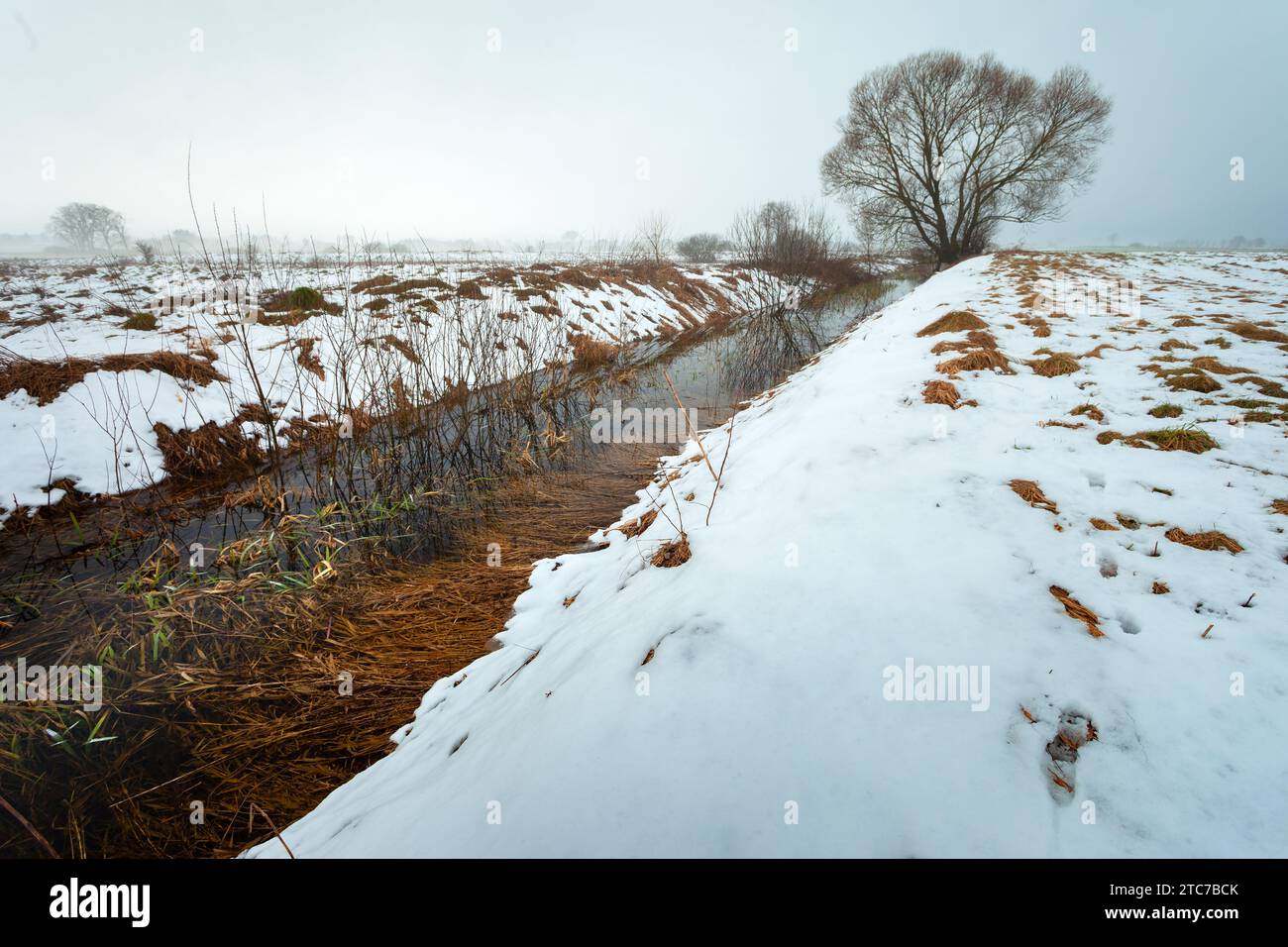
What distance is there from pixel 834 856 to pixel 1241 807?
0.93m

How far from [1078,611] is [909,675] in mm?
710

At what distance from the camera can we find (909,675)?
143cm

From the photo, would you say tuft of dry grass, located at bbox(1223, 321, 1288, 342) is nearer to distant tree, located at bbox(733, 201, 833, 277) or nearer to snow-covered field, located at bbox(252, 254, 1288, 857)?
snow-covered field, located at bbox(252, 254, 1288, 857)

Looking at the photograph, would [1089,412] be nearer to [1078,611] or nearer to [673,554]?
[1078,611]

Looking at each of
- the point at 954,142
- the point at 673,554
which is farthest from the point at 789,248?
the point at 673,554

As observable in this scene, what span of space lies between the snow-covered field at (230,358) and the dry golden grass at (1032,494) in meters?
4.69

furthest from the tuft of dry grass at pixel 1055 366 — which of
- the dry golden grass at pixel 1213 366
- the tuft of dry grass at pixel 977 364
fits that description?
the dry golden grass at pixel 1213 366

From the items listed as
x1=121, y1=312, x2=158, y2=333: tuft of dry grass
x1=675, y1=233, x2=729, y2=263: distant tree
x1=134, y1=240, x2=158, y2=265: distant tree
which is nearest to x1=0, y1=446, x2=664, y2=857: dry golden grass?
x1=121, y1=312, x2=158, y2=333: tuft of dry grass

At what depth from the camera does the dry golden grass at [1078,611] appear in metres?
1.50

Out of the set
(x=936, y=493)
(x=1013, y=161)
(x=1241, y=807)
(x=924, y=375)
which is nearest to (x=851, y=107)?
(x=1013, y=161)
